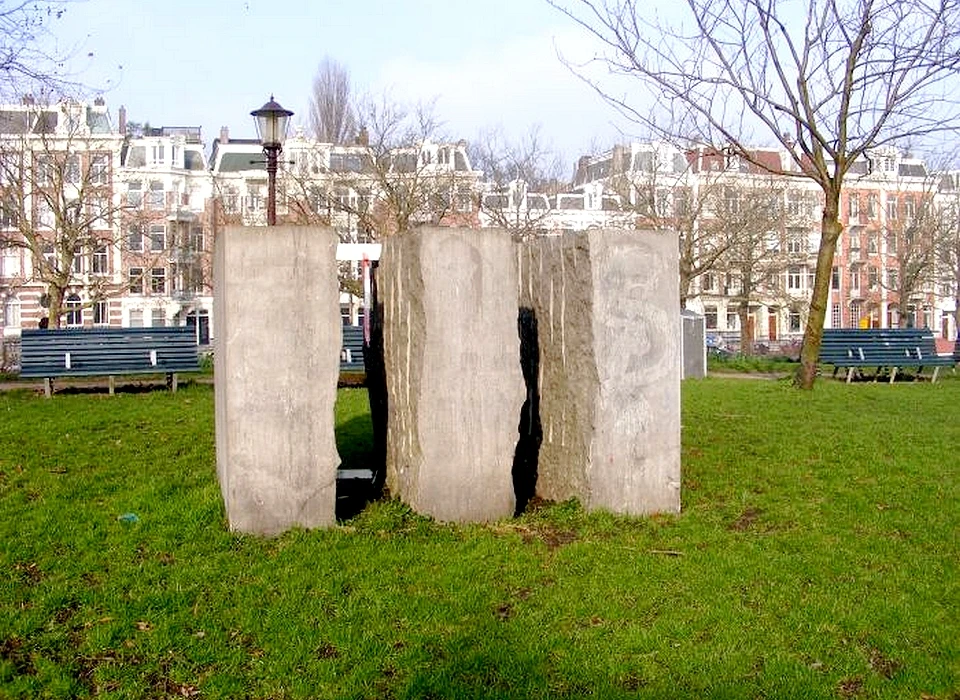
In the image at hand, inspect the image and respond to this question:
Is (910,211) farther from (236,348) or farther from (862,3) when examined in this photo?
(236,348)

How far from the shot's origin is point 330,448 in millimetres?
6551

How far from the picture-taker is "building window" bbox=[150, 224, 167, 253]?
42.4 metres

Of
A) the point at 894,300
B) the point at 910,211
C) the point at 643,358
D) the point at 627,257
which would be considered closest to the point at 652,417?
the point at 643,358

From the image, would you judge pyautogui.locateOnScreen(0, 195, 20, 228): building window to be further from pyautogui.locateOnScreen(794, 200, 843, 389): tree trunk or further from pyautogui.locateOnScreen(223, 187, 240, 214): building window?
pyautogui.locateOnScreen(794, 200, 843, 389): tree trunk

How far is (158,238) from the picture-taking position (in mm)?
46594

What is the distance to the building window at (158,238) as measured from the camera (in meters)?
42.4

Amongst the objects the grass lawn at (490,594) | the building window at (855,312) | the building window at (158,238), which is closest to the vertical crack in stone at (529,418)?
the grass lawn at (490,594)

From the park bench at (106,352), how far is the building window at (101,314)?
3596 cm

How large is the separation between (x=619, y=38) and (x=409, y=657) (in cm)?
1262

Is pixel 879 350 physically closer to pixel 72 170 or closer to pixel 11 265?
pixel 72 170

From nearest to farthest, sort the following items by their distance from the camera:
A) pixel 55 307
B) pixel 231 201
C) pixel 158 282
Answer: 1. pixel 55 307
2. pixel 231 201
3. pixel 158 282

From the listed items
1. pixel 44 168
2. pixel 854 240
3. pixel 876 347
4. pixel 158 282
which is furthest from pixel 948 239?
pixel 158 282

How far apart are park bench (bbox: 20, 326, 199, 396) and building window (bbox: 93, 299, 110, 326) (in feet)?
118

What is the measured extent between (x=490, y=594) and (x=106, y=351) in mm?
12624
